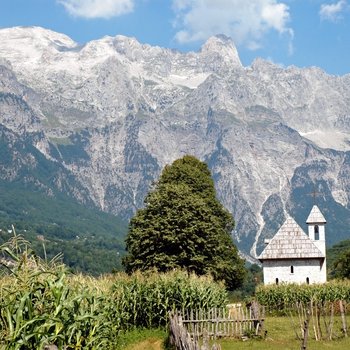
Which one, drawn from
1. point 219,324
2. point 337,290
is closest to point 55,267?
point 219,324

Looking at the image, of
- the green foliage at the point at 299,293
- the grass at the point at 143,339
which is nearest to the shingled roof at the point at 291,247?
the green foliage at the point at 299,293

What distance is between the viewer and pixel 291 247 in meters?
61.8

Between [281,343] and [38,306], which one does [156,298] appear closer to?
[281,343]

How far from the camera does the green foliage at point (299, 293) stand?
50.0 metres

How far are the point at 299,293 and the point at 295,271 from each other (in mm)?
9986

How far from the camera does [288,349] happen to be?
26328 mm

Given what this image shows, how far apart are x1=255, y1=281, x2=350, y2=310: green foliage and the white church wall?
7597mm

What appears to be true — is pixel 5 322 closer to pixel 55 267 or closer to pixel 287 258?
pixel 55 267

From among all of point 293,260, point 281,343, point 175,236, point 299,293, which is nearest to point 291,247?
point 293,260

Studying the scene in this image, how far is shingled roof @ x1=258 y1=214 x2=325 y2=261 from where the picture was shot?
200 feet

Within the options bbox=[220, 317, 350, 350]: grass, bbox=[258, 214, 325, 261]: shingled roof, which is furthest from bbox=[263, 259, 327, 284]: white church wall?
bbox=[220, 317, 350, 350]: grass

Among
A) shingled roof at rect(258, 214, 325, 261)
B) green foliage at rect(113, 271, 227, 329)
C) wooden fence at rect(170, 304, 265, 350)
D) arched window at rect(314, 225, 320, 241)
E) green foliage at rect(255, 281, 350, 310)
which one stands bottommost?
wooden fence at rect(170, 304, 265, 350)

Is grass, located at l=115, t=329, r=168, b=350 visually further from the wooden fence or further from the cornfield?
the cornfield

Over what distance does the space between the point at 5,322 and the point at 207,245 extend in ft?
117
